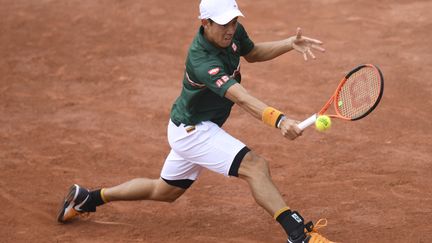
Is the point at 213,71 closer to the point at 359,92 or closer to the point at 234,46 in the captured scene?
the point at 234,46

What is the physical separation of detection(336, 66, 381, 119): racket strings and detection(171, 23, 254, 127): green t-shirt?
915 millimetres

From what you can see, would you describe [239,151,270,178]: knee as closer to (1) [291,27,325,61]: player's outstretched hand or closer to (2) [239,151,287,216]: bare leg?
(2) [239,151,287,216]: bare leg

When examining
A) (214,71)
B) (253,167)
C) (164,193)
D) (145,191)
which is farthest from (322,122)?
(145,191)

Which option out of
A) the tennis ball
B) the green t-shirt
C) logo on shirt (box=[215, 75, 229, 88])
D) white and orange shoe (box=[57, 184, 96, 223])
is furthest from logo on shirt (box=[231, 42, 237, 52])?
white and orange shoe (box=[57, 184, 96, 223])

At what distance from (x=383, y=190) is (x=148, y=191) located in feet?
7.69

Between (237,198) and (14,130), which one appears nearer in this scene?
(237,198)

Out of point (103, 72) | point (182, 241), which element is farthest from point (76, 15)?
point (182, 241)

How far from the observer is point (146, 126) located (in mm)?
9820

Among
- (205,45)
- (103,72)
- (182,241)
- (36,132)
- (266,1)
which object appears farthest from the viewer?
(266,1)

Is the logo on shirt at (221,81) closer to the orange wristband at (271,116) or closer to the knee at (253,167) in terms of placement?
the orange wristband at (271,116)

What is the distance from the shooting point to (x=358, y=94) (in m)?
6.53

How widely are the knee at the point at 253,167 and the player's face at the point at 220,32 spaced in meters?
0.95

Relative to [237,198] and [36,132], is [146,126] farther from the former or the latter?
[237,198]

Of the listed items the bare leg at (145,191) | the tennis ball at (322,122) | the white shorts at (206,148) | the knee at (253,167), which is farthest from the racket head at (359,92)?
the bare leg at (145,191)
